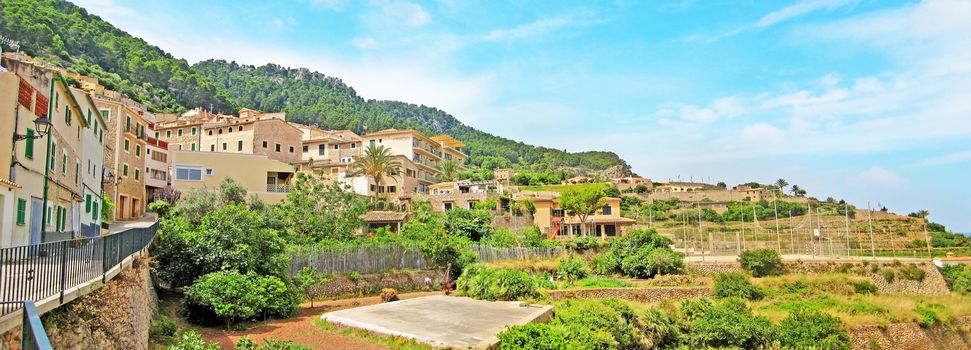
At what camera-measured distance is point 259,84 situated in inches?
6949

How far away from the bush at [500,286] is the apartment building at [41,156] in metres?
15.8

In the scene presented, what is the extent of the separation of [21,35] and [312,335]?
98803mm

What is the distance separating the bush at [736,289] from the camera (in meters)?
33.3

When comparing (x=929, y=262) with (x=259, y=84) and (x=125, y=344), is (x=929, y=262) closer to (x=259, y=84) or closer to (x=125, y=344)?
(x=125, y=344)

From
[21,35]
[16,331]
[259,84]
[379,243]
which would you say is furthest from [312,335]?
[259,84]

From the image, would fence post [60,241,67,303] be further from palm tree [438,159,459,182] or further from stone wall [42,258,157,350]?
palm tree [438,159,459,182]

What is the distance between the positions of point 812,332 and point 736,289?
32.2ft

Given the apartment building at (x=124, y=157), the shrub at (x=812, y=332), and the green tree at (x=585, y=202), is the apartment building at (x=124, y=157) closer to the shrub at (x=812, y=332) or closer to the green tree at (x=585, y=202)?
the green tree at (x=585, y=202)

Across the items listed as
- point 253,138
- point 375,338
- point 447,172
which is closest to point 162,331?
point 375,338

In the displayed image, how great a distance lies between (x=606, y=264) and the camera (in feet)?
130

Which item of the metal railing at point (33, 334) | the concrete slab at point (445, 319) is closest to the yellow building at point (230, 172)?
the concrete slab at point (445, 319)

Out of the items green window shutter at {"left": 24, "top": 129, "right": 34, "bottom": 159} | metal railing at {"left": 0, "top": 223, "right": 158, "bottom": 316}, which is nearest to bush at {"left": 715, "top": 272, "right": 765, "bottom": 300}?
metal railing at {"left": 0, "top": 223, "right": 158, "bottom": 316}

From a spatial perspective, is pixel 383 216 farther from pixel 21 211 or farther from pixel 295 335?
pixel 21 211

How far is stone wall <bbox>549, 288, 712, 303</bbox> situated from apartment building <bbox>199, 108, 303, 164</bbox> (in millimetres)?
42282
